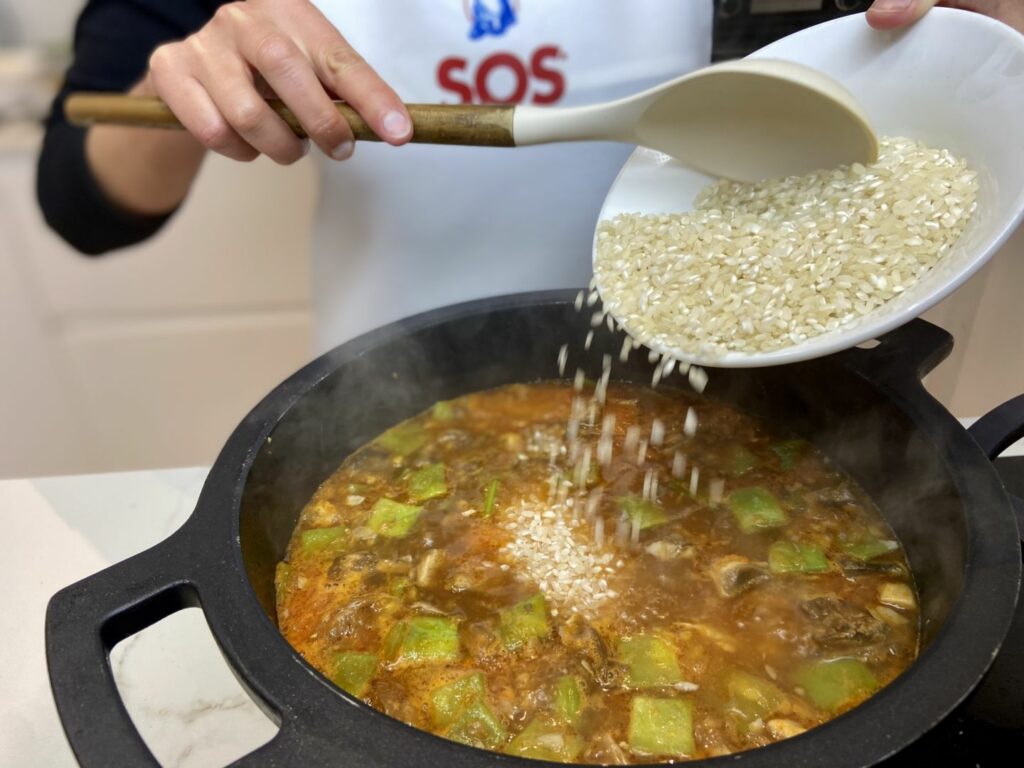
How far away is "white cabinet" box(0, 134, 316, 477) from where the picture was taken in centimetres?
301

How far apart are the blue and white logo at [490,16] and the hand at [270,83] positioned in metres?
0.43

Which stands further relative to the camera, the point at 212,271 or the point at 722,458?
the point at 212,271

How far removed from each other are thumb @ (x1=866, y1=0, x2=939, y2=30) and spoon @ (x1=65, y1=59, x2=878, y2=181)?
0.18m

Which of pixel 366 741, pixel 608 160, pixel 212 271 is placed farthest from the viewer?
pixel 212 271

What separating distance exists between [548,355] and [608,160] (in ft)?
1.75

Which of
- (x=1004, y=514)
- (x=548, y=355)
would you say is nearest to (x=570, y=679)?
(x=1004, y=514)

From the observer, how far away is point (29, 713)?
1.29 metres

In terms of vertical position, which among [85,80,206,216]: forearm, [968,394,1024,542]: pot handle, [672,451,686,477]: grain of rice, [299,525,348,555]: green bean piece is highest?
[85,80,206,216]: forearm

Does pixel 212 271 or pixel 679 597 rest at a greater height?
pixel 679 597

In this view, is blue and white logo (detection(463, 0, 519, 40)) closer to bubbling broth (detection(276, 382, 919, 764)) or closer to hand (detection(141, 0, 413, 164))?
hand (detection(141, 0, 413, 164))

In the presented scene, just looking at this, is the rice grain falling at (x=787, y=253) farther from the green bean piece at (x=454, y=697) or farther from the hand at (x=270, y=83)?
the green bean piece at (x=454, y=697)

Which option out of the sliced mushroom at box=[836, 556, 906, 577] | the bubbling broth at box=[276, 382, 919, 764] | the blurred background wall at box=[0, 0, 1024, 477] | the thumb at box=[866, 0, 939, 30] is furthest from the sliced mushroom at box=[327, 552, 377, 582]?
the blurred background wall at box=[0, 0, 1024, 477]

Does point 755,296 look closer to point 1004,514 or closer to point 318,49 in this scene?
point 1004,514

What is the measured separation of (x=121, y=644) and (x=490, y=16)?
136 centimetres
